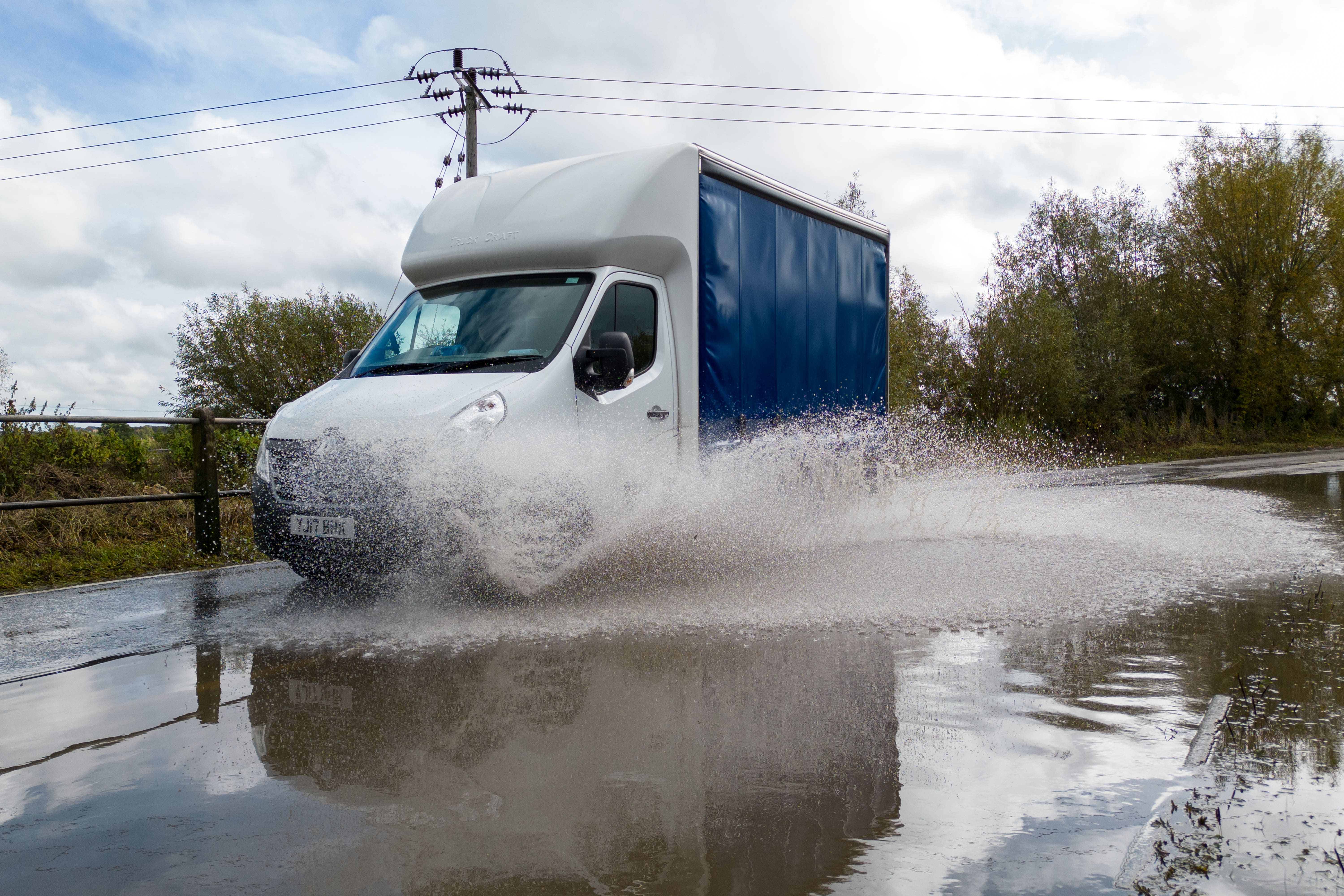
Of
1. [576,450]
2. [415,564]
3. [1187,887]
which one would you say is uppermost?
[576,450]

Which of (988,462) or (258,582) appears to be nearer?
(258,582)

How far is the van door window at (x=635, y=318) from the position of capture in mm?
6848

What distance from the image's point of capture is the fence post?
889 cm

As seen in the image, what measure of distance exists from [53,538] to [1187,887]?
931 cm

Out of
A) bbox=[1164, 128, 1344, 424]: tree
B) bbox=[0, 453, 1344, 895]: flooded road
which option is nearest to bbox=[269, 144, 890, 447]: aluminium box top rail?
bbox=[0, 453, 1344, 895]: flooded road

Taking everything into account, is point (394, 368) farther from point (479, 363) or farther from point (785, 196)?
point (785, 196)

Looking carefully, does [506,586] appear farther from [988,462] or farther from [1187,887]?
[988,462]

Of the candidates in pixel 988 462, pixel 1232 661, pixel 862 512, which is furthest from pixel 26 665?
pixel 988 462

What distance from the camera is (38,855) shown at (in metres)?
2.69

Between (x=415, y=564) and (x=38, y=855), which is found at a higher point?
(x=415, y=564)

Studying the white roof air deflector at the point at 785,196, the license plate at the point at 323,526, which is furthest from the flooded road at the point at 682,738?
the white roof air deflector at the point at 785,196

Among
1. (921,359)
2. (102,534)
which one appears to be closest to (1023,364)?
(921,359)

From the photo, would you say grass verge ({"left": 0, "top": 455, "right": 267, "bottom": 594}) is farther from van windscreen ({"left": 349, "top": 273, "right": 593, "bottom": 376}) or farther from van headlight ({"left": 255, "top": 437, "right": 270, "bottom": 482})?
van windscreen ({"left": 349, "top": 273, "right": 593, "bottom": 376})

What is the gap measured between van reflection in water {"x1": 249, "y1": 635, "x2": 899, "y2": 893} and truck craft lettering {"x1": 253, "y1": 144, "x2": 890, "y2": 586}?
4.24ft
